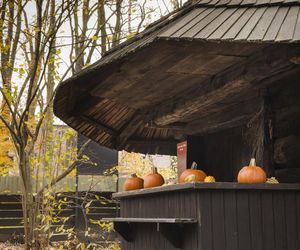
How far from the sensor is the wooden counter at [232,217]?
4.61m

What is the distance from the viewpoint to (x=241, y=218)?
15.4ft

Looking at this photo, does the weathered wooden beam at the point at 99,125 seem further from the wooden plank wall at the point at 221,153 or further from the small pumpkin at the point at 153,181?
the small pumpkin at the point at 153,181

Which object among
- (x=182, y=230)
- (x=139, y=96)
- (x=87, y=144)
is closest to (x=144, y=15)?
(x=87, y=144)

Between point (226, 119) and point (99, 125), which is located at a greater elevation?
point (99, 125)

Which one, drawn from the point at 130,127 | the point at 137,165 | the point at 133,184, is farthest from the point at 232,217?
the point at 137,165

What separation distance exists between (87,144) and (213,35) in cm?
875

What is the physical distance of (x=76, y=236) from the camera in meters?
13.1

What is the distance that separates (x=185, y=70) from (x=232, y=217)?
5.91ft

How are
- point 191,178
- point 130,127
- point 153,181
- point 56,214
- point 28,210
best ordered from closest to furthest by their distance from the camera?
point 191,178, point 153,181, point 130,127, point 28,210, point 56,214

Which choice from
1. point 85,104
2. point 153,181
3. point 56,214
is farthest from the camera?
point 56,214

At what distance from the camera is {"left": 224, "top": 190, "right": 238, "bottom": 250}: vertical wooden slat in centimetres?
465

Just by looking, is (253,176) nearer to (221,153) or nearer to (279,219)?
(279,219)

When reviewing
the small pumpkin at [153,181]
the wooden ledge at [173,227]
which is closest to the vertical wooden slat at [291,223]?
the wooden ledge at [173,227]

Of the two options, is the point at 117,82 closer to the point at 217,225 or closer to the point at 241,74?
the point at 241,74
